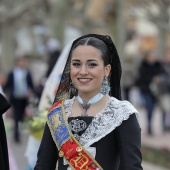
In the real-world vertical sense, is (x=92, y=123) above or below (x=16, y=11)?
below

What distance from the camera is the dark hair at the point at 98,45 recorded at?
13.3 feet

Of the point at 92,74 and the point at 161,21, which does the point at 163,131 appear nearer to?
the point at 161,21

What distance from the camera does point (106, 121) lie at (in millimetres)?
4027

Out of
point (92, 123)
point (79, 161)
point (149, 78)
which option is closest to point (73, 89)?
point (92, 123)

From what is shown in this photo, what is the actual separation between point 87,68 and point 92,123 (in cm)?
31

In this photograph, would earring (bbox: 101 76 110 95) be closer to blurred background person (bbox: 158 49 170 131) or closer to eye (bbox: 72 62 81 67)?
eye (bbox: 72 62 81 67)

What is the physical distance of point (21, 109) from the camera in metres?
13.4

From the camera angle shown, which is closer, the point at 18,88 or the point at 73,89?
the point at 73,89

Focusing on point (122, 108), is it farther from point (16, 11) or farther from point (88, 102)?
point (16, 11)

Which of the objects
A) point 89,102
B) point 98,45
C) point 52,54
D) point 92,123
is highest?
point 52,54

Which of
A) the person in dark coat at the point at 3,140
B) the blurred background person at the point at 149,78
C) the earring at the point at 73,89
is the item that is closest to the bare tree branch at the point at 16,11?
the blurred background person at the point at 149,78

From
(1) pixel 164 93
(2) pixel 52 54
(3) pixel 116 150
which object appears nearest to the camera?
(3) pixel 116 150

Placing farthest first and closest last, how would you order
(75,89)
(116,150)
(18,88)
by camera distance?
(18,88) < (75,89) < (116,150)

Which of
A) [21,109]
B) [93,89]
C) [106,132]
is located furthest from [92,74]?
[21,109]
